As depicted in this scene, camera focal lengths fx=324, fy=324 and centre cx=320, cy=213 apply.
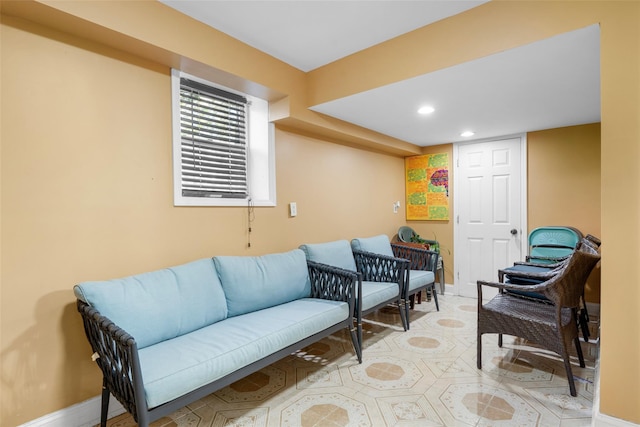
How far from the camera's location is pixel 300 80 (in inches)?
113

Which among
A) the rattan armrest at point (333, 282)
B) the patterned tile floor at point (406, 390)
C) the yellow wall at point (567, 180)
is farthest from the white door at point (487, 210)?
the rattan armrest at point (333, 282)

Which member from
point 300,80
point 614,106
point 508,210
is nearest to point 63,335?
point 300,80

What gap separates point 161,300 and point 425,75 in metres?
2.22

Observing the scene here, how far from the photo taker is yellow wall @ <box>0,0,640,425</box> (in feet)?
5.19

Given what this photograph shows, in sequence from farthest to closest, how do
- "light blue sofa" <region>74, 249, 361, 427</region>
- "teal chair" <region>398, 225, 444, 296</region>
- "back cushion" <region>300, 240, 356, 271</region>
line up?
"teal chair" <region>398, 225, 444, 296</region>, "back cushion" <region>300, 240, 356, 271</region>, "light blue sofa" <region>74, 249, 361, 427</region>

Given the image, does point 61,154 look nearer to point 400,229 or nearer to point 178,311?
point 178,311

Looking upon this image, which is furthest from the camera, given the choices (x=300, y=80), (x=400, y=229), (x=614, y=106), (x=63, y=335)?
(x=400, y=229)

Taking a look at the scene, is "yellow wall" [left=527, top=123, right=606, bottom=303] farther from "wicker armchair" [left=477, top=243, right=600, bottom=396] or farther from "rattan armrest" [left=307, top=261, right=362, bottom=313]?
"rattan armrest" [left=307, top=261, right=362, bottom=313]

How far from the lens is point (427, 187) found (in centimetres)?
468

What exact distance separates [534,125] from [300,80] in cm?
263

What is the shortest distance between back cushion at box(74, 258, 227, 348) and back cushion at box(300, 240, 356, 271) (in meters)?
0.97

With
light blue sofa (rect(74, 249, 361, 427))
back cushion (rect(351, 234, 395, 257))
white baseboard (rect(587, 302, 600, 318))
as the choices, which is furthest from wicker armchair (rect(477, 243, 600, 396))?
white baseboard (rect(587, 302, 600, 318))

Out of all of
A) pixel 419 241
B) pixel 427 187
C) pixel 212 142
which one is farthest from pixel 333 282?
pixel 427 187

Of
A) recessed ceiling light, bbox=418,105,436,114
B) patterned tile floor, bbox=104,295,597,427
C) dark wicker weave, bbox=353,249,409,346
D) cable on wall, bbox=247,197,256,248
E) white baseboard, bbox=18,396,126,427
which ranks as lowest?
patterned tile floor, bbox=104,295,597,427
